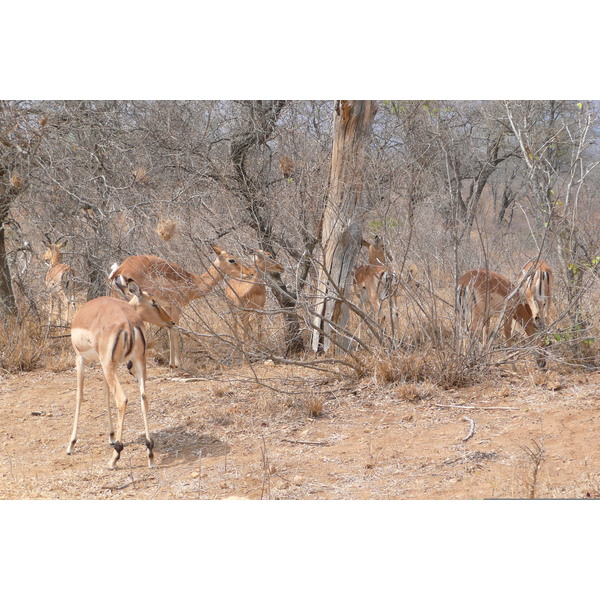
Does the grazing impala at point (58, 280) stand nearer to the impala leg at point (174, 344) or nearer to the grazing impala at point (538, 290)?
the impala leg at point (174, 344)

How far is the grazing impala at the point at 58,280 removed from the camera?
714 centimetres

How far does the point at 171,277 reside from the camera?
20.9 feet

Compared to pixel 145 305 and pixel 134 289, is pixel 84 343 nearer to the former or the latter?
pixel 134 289

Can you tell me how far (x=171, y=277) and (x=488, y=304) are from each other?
268 cm

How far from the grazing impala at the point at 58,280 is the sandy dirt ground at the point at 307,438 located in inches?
40.8

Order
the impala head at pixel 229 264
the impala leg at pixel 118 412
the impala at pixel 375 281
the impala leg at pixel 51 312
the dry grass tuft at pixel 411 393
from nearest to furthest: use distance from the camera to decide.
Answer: the impala leg at pixel 118 412 → the dry grass tuft at pixel 411 393 → the impala at pixel 375 281 → the impala head at pixel 229 264 → the impala leg at pixel 51 312

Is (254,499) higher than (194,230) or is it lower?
lower

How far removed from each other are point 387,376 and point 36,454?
2.62 meters

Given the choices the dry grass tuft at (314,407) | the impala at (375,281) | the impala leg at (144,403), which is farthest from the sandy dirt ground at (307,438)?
the impala at (375,281)

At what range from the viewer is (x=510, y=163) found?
43.3 ft

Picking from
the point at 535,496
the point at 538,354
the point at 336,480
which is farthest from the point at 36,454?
the point at 538,354

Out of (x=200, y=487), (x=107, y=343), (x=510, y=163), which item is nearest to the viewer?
(x=200, y=487)

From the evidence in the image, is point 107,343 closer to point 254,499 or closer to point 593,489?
point 254,499

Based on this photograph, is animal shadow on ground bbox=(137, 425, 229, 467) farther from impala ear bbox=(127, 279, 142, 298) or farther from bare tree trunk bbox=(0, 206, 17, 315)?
bare tree trunk bbox=(0, 206, 17, 315)
